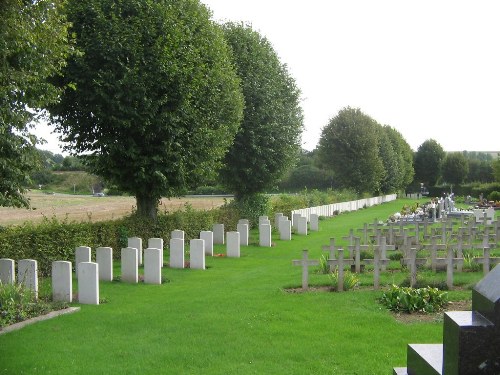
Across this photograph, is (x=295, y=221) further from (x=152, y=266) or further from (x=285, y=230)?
(x=152, y=266)

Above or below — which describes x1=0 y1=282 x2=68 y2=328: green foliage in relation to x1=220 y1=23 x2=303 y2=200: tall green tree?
below

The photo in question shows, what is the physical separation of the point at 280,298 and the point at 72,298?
13.7 ft

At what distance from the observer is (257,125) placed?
93.5ft

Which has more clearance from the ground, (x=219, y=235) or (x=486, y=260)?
(x=486, y=260)

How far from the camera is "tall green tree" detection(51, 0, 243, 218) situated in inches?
699

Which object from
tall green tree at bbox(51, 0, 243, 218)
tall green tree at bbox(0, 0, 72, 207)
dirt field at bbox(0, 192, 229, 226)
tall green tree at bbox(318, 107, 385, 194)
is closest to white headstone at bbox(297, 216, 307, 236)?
dirt field at bbox(0, 192, 229, 226)

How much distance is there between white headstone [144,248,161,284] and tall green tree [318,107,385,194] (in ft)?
141

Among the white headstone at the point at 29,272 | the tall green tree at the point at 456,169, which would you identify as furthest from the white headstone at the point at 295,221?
the tall green tree at the point at 456,169

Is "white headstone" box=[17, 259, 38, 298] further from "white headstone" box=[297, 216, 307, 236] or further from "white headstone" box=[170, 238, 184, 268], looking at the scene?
"white headstone" box=[297, 216, 307, 236]

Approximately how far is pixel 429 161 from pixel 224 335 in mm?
86954

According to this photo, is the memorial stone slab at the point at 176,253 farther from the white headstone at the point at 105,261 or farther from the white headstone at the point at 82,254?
the white headstone at the point at 82,254

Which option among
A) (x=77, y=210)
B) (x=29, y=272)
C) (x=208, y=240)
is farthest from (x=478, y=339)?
(x=77, y=210)

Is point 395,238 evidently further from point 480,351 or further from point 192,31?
point 480,351

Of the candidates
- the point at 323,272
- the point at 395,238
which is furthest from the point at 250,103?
the point at 323,272
